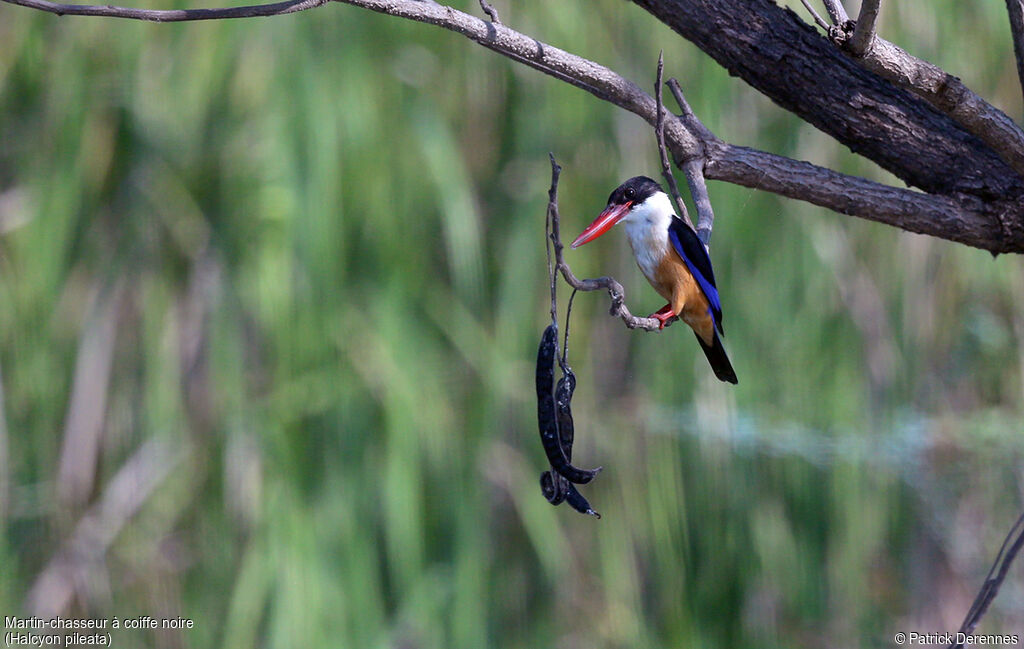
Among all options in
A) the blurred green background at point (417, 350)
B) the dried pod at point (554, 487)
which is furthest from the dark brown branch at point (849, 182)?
the blurred green background at point (417, 350)

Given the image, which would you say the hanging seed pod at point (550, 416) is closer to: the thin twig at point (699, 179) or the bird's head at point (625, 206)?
the thin twig at point (699, 179)

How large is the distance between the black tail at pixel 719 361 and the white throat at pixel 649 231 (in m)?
0.18

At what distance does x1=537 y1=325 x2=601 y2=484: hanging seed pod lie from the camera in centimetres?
136

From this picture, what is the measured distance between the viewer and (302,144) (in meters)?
3.38

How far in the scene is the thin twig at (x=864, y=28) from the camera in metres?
1.34

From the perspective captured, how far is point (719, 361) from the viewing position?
1962mm

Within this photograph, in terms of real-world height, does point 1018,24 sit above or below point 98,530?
above

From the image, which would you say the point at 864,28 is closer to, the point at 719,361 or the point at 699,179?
the point at 699,179

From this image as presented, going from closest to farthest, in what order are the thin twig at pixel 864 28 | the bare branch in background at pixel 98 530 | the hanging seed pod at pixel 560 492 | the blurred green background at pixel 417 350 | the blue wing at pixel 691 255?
1. the thin twig at pixel 864 28
2. the hanging seed pod at pixel 560 492
3. the blue wing at pixel 691 255
4. the blurred green background at pixel 417 350
5. the bare branch in background at pixel 98 530

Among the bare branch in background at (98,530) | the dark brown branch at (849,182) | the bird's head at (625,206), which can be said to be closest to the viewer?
the dark brown branch at (849,182)

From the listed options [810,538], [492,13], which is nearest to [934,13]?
[810,538]

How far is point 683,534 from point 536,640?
725 millimetres

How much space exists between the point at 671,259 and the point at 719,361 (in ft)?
0.76

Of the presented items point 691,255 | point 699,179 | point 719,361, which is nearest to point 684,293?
point 691,255
